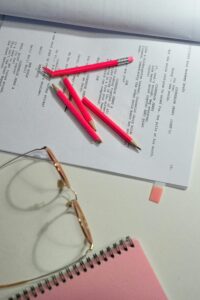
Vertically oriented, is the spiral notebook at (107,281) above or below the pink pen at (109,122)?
below

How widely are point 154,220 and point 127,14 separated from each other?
0.34 m

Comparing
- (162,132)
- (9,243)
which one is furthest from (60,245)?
(162,132)

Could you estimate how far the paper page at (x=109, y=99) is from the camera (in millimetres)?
636

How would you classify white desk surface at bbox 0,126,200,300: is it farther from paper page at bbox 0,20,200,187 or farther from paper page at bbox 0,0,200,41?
paper page at bbox 0,0,200,41

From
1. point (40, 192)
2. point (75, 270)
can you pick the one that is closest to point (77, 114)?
point (40, 192)

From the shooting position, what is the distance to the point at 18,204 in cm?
62

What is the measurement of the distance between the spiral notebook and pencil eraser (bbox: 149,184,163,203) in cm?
7

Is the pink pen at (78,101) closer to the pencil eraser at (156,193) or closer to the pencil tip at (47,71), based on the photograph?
the pencil tip at (47,71)

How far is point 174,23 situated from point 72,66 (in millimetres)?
181

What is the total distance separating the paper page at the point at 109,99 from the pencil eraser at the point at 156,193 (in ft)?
0.04

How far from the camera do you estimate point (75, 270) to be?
0.58 m

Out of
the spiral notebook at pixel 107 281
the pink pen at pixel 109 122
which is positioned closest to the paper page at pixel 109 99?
the pink pen at pixel 109 122

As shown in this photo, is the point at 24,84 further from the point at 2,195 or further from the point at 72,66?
the point at 2,195

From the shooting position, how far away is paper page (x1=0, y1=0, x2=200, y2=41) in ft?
2.26
